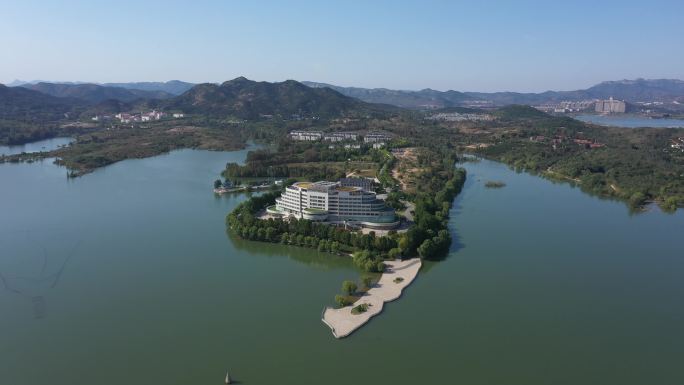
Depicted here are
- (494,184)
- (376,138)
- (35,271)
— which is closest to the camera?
(35,271)

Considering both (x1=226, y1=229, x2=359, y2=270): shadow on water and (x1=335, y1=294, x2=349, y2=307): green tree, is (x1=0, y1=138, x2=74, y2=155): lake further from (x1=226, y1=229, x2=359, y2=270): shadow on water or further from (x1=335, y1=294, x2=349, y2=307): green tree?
(x1=335, y1=294, x2=349, y2=307): green tree

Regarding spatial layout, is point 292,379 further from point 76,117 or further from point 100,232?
point 76,117

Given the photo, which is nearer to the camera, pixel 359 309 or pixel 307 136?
pixel 359 309

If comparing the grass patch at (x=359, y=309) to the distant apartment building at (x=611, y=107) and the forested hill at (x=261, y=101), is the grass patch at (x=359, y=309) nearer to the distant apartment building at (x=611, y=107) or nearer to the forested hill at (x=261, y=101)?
the forested hill at (x=261, y=101)

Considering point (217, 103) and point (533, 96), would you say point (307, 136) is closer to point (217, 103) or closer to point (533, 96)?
point (217, 103)

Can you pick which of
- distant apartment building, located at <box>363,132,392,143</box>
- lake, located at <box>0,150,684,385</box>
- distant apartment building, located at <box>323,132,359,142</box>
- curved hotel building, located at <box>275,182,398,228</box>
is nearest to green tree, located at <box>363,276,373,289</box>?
lake, located at <box>0,150,684,385</box>

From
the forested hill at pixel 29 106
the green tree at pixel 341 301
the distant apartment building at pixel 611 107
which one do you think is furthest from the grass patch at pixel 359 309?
the distant apartment building at pixel 611 107

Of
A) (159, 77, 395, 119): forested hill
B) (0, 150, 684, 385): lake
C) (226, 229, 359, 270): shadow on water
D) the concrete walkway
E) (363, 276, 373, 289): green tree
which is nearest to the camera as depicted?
(0, 150, 684, 385): lake

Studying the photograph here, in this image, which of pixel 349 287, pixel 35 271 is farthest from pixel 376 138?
pixel 35 271
